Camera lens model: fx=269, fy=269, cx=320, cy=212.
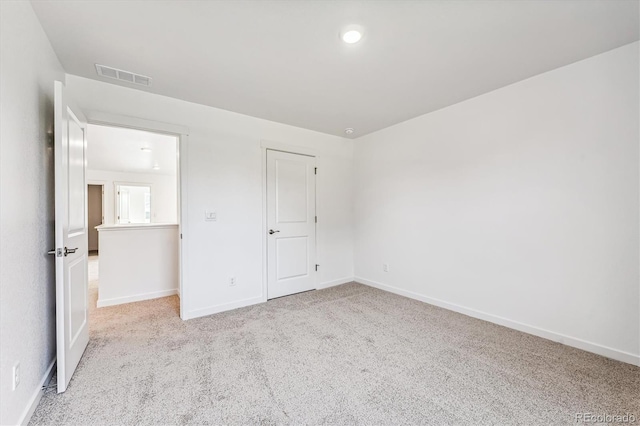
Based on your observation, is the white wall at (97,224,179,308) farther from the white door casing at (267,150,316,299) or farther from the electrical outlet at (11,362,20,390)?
the electrical outlet at (11,362,20,390)

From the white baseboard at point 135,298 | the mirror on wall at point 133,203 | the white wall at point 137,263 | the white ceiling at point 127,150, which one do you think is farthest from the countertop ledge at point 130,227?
the mirror on wall at point 133,203

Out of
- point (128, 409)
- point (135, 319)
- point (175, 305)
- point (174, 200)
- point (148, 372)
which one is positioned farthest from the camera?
point (174, 200)

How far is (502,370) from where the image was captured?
1.99 m

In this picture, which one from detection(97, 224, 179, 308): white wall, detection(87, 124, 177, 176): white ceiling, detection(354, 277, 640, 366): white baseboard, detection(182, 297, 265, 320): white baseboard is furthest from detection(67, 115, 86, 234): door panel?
detection(354, 277, 640, 366): white baseboard

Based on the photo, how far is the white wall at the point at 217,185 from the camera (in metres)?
2.76

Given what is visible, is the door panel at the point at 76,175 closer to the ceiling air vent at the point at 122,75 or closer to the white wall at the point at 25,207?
the white wall at the point at 25,207

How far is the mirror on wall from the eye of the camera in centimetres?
770

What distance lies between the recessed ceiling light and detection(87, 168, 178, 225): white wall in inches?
268

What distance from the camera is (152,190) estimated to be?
Result: 809cm

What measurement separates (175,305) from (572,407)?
12.6 ft

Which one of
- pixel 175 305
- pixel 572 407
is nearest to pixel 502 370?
pixel 572 407

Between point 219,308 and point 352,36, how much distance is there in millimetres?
3059

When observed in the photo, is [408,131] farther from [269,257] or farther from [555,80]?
[269,257]

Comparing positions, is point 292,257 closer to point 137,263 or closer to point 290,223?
point 290,223
